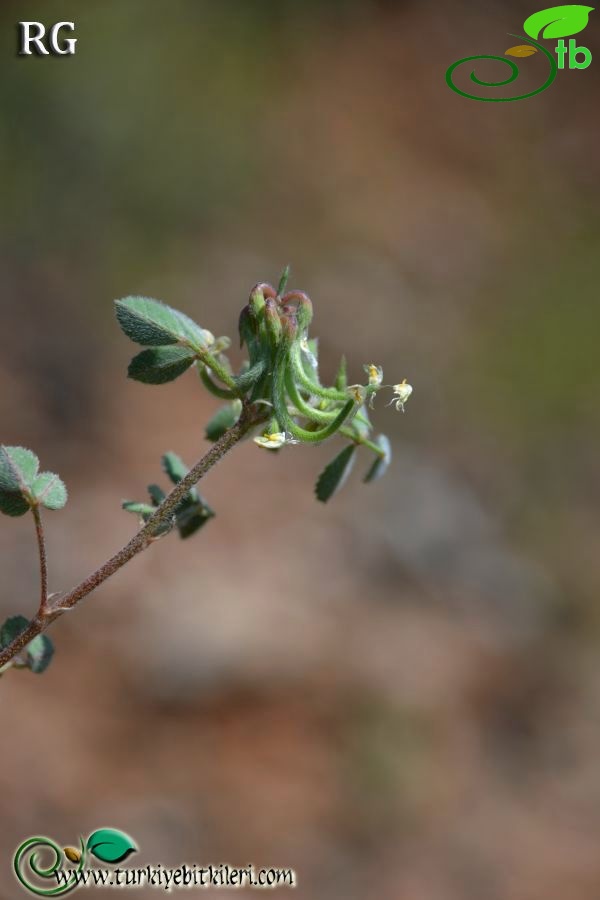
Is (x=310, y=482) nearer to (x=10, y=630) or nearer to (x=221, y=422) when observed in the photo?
(x=221, y=422)

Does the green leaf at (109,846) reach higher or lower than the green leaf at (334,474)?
lower

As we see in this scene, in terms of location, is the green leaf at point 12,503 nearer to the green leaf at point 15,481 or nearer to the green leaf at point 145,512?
the green leaf at point 15,481

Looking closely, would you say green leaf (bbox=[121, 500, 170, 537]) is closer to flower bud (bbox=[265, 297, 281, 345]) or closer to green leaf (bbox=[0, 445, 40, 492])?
green leaf (bbox=[0, 445, 40, 492])

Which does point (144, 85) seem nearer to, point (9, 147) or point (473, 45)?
point (9, 147)

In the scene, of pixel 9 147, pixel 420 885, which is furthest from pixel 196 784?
pixel 9 147

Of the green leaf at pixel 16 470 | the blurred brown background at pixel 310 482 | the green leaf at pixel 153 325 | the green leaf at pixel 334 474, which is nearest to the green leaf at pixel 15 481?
the green leaf at pixel 16 470

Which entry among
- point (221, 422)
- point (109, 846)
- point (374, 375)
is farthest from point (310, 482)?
point (374, 375)

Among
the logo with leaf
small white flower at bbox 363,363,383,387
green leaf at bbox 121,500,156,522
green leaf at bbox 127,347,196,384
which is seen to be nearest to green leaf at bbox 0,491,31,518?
green leaf at bbox 121,500,156,522
